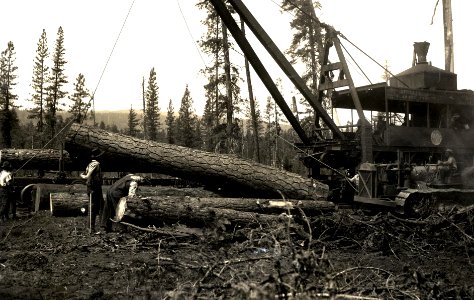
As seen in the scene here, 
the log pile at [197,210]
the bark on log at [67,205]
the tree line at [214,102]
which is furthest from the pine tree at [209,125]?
the log pile at [197,210]

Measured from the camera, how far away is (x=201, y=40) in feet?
81.6

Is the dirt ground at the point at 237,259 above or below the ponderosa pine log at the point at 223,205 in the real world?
below

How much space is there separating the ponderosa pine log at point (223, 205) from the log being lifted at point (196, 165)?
539 mm

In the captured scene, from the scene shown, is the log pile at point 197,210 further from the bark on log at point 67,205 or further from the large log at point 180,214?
the bark on log at point 67,205

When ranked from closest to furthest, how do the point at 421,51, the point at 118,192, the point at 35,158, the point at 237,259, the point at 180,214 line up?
1. the point at 237,259
2. the point at 180,214
3. the point at 118,192
4. the point at 35,158
5. the point at 421,51

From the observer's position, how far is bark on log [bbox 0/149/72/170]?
39.9ft

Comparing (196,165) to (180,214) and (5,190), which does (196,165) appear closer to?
(180,214)

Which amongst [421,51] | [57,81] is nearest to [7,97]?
[57,81]

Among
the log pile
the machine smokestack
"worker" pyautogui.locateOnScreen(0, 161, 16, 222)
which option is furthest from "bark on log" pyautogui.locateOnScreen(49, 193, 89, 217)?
the machine smokestack

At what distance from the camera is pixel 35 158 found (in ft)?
40.6

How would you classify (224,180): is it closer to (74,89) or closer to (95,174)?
(95,174)

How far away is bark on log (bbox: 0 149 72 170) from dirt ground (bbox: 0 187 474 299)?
3090 millimetres

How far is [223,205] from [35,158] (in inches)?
287

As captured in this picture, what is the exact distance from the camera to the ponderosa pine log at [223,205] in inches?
295
